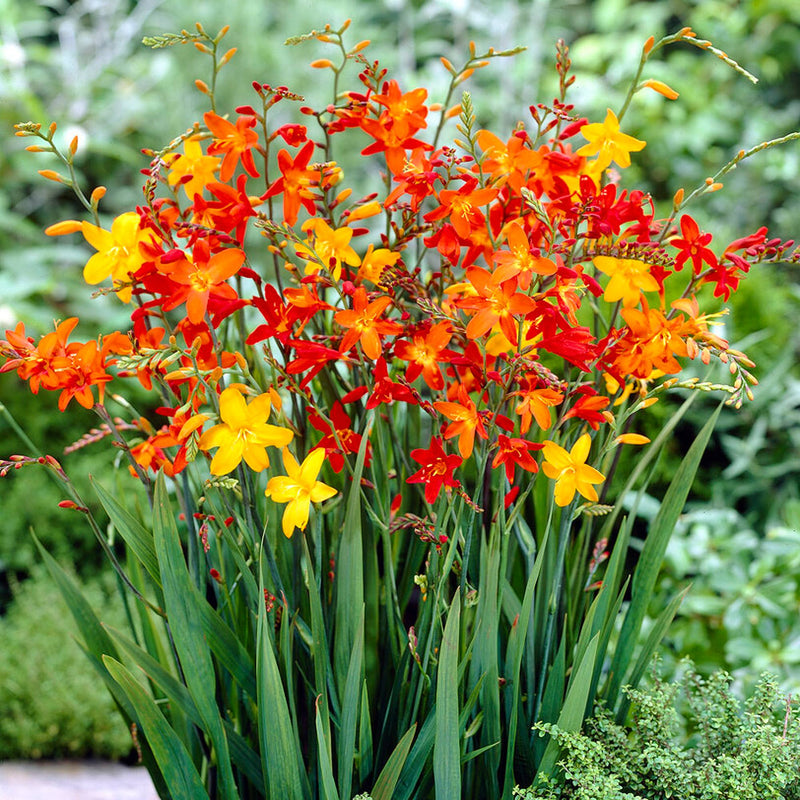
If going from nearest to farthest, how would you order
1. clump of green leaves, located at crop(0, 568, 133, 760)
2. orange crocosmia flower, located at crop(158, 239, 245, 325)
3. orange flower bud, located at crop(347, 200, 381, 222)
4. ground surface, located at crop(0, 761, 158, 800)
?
1. orange crocosmia flower, located at crop(158, 239, 245, 325)
2. orange flower bud, located at crop(347, 200, 381, 222)
3. ground surface, located at crop(0, 761, 158, 800)
4. clump of green leaves, located at crop(0, 568, 133, 760)

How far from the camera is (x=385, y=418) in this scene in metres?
0.90

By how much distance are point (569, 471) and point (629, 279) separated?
0.62ft

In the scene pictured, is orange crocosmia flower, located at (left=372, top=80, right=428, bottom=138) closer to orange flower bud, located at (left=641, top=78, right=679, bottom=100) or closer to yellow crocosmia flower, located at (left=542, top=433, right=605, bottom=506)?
orange flower bud, located at (left=641, top=78, right=679, bottom=100)

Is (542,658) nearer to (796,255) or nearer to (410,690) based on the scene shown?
(410,690)

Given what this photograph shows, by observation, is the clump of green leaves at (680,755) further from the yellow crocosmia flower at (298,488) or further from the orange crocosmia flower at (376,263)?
the orange crocosmia flower at (376,263)

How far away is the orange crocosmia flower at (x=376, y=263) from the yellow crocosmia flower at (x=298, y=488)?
181 millimetres

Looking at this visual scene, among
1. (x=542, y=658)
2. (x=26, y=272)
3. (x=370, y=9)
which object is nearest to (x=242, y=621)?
(x=542, y=658)

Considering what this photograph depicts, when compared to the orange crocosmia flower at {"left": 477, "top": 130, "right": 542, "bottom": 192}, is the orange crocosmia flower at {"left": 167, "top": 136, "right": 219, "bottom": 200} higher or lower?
higher

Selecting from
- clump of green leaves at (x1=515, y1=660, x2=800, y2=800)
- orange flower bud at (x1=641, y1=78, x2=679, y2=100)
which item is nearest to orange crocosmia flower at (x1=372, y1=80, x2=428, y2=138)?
orange flower bud at (x1=641, y1=78, x2=679, y2=100)

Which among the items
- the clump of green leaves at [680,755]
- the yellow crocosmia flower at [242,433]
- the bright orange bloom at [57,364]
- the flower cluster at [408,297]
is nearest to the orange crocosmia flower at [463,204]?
the flower cluster at [408,297]

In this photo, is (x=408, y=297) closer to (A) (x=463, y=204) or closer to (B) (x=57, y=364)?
(A) (x=463, y=204)

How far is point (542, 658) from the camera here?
92 centimetres

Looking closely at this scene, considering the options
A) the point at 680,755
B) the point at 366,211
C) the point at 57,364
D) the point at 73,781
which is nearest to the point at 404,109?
the point at 366,211

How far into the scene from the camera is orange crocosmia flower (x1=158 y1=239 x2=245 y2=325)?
697 mm
